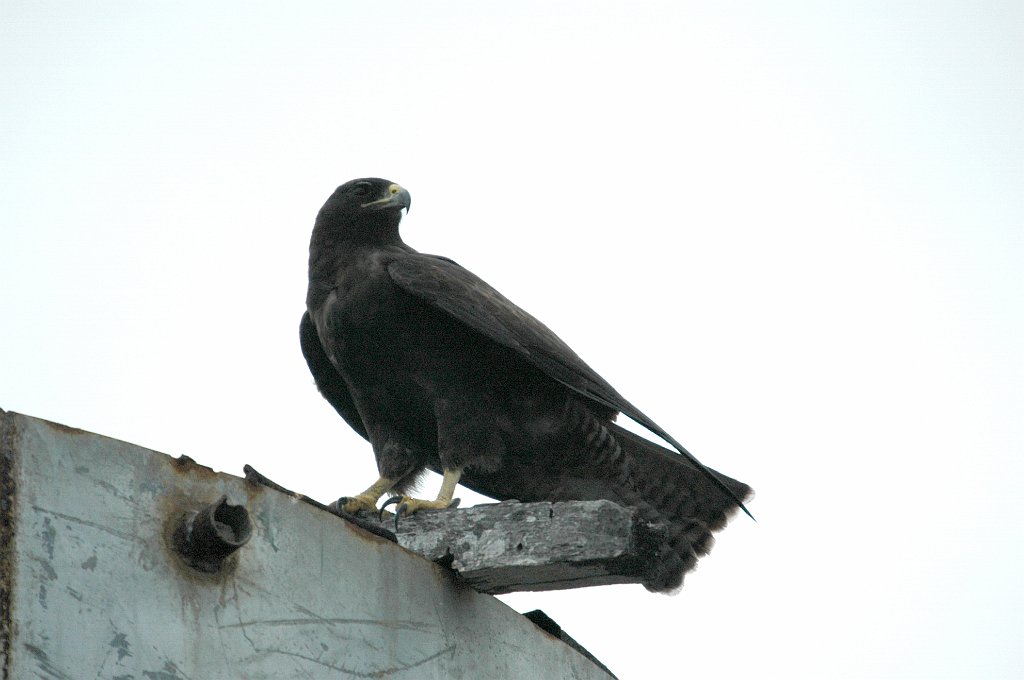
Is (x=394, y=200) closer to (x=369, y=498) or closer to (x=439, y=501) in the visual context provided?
(x=369, y=498)

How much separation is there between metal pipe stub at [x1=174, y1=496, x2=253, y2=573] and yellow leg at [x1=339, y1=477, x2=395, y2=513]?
7.68ft

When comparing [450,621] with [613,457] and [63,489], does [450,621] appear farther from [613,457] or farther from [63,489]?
[613,457]

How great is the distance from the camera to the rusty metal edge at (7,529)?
2.67 metres

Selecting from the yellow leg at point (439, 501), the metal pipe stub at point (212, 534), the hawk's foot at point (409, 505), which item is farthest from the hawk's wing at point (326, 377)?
the metal pipe stub at point (212, 534)

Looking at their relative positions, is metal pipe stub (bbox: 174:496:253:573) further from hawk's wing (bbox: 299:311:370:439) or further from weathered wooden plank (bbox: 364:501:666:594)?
hawk's wing (bbox: 299:311:370:439)

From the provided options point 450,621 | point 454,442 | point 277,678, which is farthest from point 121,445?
point 454,442

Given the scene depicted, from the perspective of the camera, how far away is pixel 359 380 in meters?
5.89

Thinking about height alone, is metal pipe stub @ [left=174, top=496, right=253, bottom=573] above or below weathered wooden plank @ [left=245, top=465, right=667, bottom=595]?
below

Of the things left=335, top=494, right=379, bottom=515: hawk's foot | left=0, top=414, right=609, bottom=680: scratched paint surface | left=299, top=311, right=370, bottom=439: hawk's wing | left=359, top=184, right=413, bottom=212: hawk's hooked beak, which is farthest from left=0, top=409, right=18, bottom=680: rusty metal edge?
left=359, top=184, right=413, bottom=212: hawk's hooked beak

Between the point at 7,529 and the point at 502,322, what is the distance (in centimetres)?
304

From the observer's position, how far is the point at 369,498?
5.70m

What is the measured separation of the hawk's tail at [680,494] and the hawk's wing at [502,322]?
0.28 feet

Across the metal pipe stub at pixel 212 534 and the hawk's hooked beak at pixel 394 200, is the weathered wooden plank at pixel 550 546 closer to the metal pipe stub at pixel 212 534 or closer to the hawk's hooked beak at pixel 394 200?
the metal pipe stub at pixel 212 534

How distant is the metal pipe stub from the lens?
3.08 meters
